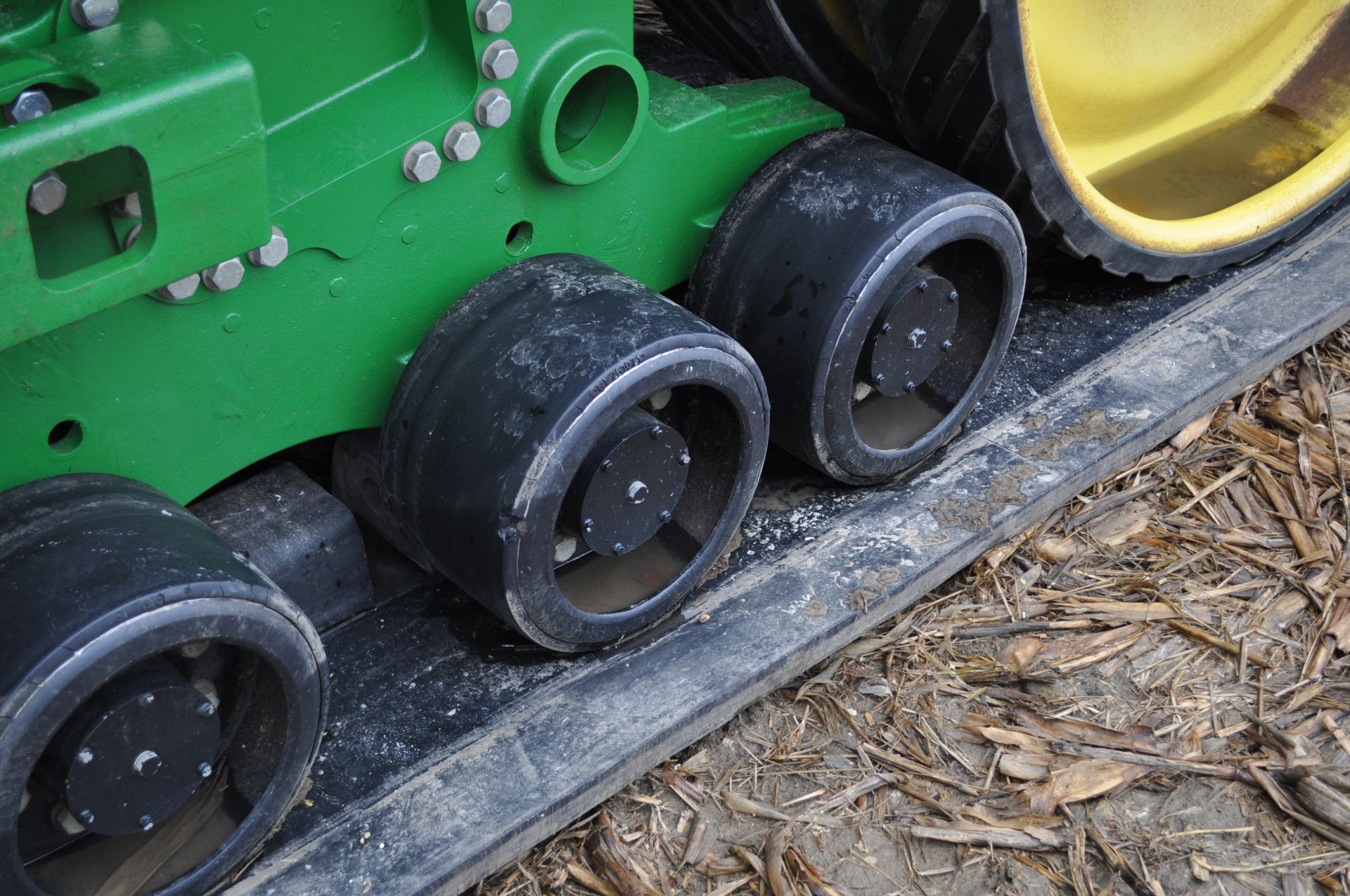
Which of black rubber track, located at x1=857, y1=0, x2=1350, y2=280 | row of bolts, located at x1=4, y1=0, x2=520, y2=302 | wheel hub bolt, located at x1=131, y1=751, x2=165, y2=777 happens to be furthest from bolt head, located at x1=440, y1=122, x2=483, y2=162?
wheel hub bolt, located at x1=131, y1=751, x2=165, y2=777

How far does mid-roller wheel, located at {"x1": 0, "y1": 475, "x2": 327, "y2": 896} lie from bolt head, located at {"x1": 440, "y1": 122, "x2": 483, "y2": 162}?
0.47 m

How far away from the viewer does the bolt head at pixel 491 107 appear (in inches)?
58.6

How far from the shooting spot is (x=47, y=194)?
1170 millimetres

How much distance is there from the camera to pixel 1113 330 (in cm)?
224

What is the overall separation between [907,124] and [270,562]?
102cm

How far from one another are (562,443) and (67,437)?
48 centimetres

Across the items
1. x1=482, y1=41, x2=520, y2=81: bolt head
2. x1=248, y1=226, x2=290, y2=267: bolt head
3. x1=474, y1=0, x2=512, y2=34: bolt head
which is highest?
x1=474, y1=0, x2=512, y2=34: bolt head

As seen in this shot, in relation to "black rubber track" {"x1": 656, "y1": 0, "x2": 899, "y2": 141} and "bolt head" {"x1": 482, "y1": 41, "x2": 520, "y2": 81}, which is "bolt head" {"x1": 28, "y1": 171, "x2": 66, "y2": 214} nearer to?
"bolt head" {"x1": 482, "y1": 41, "x2": 520, "y2": 81}

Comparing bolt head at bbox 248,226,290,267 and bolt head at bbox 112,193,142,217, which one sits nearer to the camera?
bolt head at bbox 112,193,142,217

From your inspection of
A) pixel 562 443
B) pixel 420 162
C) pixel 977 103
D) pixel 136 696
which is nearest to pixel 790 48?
pixel 977 103

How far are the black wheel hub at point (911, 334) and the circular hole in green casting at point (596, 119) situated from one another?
Result: 1.33 feet

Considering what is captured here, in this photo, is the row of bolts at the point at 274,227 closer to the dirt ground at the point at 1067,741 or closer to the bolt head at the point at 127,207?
the bolt head at the point at 127,207

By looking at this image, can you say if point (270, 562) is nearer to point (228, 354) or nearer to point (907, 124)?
point (228, 354)

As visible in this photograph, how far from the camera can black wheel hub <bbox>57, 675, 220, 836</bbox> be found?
1.23 meters
